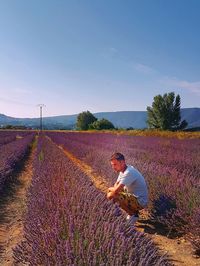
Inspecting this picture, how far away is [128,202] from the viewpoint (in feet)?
15.8

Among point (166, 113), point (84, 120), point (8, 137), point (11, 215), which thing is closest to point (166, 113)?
point (166, 113)

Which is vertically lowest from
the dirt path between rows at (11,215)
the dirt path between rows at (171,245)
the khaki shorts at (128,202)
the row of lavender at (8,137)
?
the dirt path between rows at (11,215)

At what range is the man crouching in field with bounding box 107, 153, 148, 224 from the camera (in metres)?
4.77

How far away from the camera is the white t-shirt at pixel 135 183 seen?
189 inches

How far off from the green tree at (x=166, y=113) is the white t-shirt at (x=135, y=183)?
49.8m

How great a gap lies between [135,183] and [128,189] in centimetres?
15

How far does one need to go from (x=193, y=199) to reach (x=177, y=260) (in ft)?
2.65


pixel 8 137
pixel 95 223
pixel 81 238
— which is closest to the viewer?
pixel 81 238

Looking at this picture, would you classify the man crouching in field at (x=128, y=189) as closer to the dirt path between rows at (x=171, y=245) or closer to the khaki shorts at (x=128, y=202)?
the khaki shorts at (x=128, y=202)

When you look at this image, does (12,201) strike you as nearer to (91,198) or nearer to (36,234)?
(91,198)

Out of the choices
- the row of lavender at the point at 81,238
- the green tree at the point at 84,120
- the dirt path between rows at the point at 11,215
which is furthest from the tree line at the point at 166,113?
the row of lavender at the point at 81,238

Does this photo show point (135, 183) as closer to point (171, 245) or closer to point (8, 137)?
point (171, 245)

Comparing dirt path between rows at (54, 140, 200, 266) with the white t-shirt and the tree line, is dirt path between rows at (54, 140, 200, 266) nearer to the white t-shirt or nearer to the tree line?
the white t-shirt

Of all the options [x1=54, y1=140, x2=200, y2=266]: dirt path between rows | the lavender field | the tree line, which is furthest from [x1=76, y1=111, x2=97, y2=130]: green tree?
[x1=54, y1=140, x2=200, y2=266]: dirt path between rows
